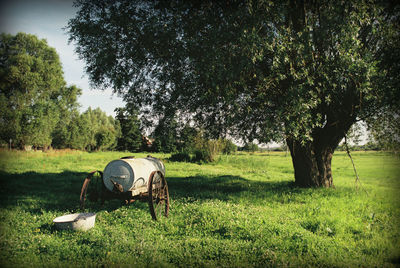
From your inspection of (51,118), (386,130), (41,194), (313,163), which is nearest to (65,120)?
(51,118)

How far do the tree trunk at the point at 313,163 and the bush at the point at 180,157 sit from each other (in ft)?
67.3

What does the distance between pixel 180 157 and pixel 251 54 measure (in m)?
25.8

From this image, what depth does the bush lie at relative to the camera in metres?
31.7

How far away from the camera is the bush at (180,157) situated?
104ft

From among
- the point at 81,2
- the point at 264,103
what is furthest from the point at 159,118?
the point at 81,2

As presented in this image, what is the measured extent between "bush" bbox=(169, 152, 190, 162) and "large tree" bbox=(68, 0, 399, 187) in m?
20.9

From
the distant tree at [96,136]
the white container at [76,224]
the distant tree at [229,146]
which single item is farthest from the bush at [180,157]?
the white container at [76,224]

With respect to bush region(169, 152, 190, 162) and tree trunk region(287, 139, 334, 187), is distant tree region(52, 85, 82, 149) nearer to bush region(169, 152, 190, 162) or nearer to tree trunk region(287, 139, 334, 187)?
bush region(169, 152, 190, 162)

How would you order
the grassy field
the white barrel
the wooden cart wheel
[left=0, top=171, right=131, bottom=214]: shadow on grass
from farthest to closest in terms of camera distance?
[left=0, top=171, right=131, bottom=214]: shadow on grass < the white barrel < the wooden cart wheel < the grassy field

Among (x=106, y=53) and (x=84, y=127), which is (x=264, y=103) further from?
(x=84, y=127)

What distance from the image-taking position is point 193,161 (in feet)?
103

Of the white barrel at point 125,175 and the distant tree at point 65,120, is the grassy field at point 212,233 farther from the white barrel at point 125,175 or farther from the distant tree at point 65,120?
the distant tree at point 65,120

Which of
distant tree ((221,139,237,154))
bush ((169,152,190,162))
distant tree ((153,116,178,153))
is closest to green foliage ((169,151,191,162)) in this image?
bush ((169,152,190,162))

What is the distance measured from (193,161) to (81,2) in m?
24.2
